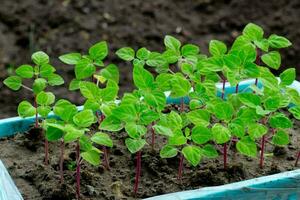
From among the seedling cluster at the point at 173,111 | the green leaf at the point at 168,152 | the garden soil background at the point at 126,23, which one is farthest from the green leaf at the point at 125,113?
the garden soil background at the point at 126,23

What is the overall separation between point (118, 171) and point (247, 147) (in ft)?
1.08

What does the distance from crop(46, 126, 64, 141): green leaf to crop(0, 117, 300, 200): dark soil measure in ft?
0.51

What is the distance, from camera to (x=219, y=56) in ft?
5.44

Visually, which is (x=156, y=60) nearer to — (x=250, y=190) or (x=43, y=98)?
(x=43, y=98)

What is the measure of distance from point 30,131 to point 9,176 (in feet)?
0.68

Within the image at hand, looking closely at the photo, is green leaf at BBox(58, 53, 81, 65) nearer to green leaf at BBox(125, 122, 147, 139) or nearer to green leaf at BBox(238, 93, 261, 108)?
green leaf at BBox(125, 122, 147, 139)

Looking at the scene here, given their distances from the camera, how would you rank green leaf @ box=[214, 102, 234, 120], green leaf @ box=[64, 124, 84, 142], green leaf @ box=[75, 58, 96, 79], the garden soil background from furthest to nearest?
the garden soil background < green leaf @ box=[75, 58, 96, 79] < green leaf @ box=[214, 102, 234, 120] < green leaf @ box=[64, 124, 84, 142]

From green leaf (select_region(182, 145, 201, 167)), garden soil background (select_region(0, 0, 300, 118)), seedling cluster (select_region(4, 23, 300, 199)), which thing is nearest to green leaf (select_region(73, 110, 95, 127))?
seedling cluster (select_region(4, 23, 300, 199))

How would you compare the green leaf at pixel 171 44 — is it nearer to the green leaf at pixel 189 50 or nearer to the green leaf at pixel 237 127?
the green leaf at pixel 189 50

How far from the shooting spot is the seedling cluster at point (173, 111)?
1.46 m

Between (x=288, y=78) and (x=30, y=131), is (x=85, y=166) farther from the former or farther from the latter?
(x=288, y=78)

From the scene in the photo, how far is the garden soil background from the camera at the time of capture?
343cm

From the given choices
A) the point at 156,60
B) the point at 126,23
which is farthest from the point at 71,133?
the point at 126,23

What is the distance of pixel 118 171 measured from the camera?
1.66 metres
